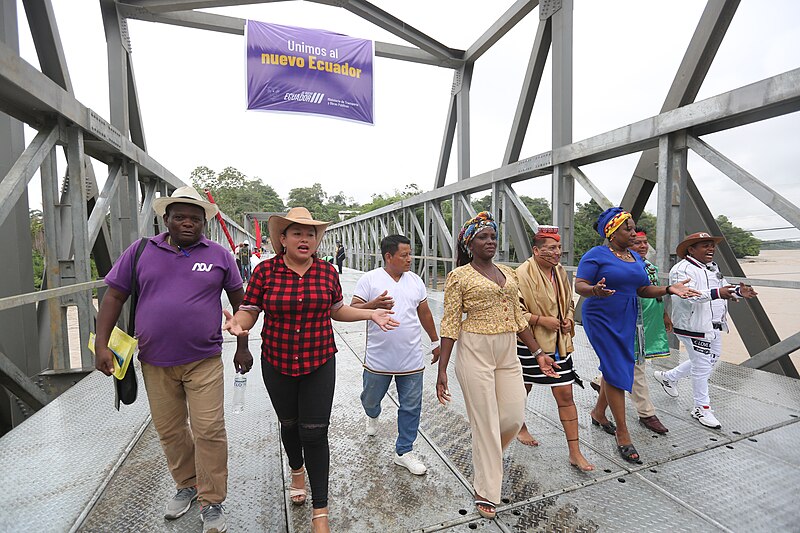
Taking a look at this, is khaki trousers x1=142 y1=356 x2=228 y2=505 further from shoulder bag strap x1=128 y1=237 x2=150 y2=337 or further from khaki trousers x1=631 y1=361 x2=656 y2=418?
khaki trousers x1=631 y1=361 x2=656 y2=418

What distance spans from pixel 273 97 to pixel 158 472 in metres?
8.01

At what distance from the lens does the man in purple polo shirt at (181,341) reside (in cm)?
208

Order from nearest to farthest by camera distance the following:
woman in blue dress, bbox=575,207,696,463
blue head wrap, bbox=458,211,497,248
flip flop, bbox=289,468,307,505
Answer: flip flop, bbox=289,468,307,505
blue head wrap, bbox=458,211,497,248
woman in blue dress, bbox=575,207,696,463

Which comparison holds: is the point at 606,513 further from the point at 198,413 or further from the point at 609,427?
the point at 198,413

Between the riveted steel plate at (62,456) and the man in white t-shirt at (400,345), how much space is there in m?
1.79

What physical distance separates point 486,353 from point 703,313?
2228 mm

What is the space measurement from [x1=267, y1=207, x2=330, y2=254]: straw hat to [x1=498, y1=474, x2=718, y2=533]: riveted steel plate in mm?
1891

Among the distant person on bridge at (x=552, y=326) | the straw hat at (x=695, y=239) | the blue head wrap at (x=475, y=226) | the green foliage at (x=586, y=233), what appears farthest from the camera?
the green foliage at (x=586, y=233)

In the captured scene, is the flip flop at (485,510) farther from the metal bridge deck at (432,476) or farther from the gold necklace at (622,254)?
the gold necklace at (622,254)

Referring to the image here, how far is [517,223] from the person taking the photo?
24.9 ft

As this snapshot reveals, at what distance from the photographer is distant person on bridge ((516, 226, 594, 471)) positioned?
8.72 ft

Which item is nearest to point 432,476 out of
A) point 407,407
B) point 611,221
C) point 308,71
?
point 407,407

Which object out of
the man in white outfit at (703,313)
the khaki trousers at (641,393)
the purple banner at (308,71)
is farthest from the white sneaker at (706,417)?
the purple banner at (308,71)

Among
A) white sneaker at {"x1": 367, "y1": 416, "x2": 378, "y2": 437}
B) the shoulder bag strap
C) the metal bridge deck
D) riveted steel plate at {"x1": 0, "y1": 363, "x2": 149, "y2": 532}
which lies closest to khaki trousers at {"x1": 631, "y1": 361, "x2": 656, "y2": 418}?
the metal bridge deck
